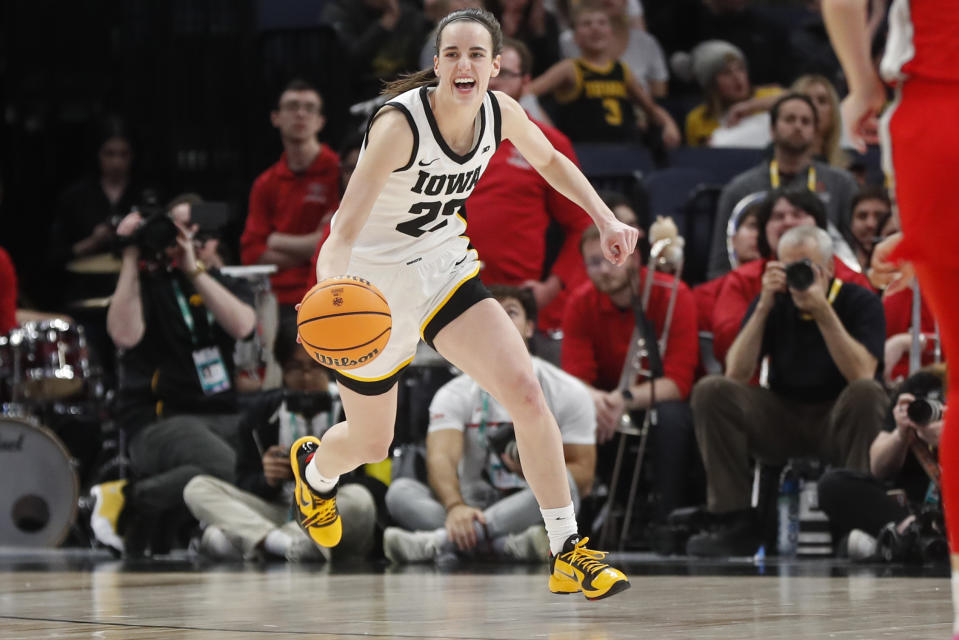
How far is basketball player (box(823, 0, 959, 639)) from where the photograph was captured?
2.61 m

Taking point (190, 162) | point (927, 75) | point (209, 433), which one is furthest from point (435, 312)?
point (190, 162)

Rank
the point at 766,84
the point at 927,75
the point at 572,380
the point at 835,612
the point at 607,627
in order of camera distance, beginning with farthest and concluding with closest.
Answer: the point at 766,84, the point at 572,380, the point at 835,612, the point at 607,627, the point at 927,75

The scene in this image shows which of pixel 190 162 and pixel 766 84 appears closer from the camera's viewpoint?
pixel 190 162

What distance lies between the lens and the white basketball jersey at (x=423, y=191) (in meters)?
4.46

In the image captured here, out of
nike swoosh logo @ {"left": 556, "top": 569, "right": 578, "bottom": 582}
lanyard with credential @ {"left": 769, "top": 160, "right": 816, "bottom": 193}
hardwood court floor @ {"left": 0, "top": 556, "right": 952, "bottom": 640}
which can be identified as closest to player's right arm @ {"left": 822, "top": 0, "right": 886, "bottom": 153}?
hardwood court floor @ {"left": 0, "top": 556, "right": 952, "bottom": 640}

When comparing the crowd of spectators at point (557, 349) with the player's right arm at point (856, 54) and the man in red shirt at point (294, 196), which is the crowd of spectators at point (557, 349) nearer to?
the man in red shirt at point (294, 196)

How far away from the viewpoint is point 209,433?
7582 mm

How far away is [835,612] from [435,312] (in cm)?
151

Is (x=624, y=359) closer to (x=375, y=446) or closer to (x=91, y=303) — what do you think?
(x=375, y=446)

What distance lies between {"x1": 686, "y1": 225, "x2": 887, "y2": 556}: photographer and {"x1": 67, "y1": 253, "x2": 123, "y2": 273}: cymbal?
4184 millimetres

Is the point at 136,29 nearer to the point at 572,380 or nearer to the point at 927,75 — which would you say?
the point at 572,380

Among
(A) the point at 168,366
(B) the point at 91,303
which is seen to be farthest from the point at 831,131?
(B) the point at 91,303

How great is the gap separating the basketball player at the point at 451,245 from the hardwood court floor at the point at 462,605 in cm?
38

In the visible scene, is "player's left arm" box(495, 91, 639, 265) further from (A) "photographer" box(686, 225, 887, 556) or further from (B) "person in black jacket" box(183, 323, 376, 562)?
(B) "person in black jacket" box(183, 323, 376, 562)
